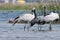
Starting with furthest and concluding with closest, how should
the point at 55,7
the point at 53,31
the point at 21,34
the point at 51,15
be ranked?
1. the point at 55,7
2. the point at 51,15
3. the point at 53,31
4. the point at 21,34

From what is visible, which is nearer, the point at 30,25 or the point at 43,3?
the point at 30,25

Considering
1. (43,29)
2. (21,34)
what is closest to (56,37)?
(21,34)

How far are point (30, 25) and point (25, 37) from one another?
3324 mm

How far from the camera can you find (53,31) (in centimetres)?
1950

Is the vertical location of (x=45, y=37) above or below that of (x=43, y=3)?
below

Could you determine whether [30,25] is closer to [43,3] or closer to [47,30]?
[47,30]

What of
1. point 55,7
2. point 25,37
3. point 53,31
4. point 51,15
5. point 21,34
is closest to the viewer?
point 25,37

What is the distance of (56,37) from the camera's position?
56.3 ft

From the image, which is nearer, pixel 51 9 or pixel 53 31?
pixel 53 31

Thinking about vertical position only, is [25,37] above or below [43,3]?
below

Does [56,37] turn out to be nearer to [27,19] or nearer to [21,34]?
[21,34]

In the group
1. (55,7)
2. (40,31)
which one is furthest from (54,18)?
(55,7)

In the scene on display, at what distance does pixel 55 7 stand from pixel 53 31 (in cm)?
434

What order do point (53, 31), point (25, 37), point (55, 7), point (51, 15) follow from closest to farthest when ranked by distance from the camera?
1. point (25, 37)
2. point (53, 31)
3. point (51, 15)
4. point (55, 7)
